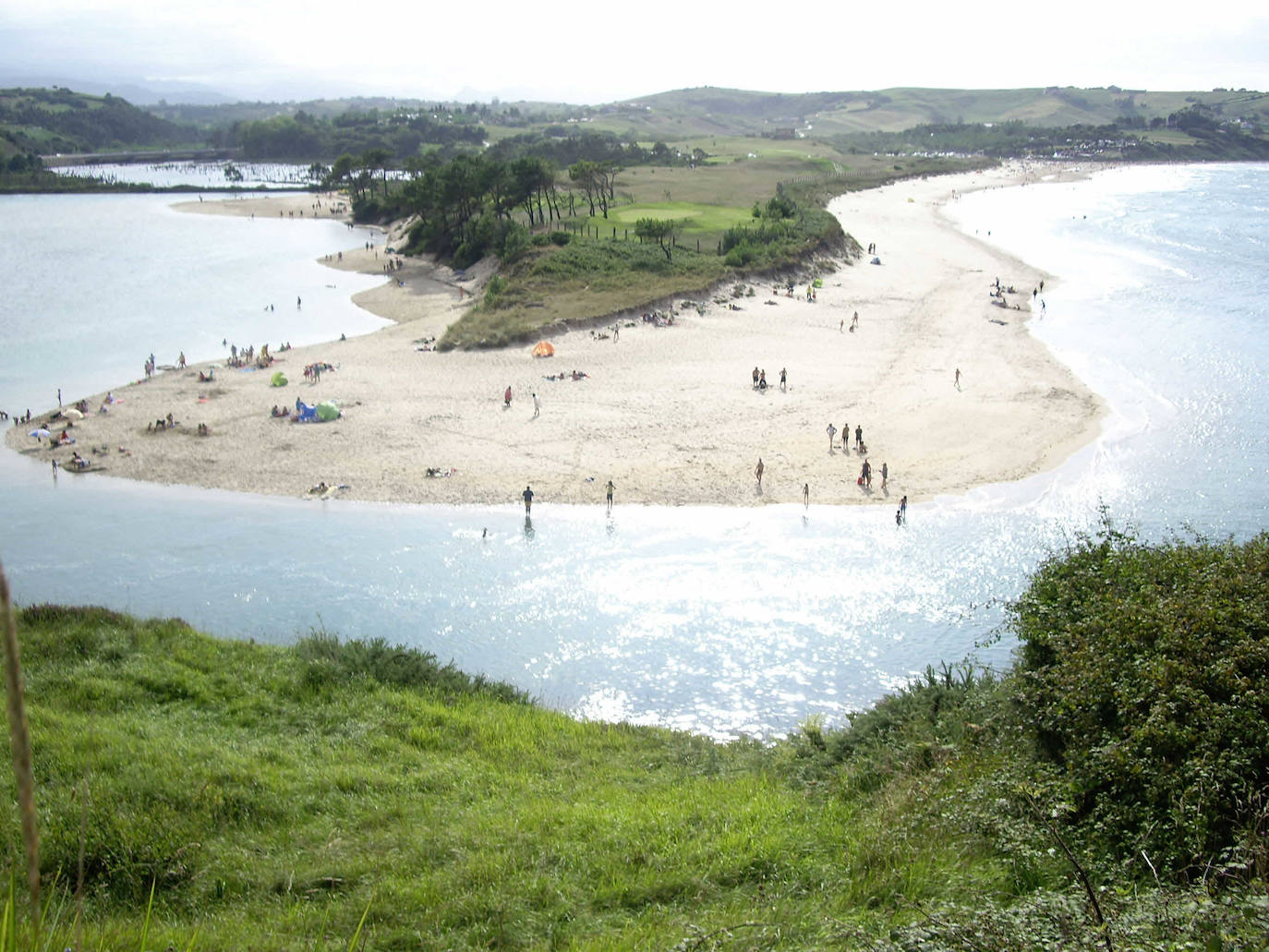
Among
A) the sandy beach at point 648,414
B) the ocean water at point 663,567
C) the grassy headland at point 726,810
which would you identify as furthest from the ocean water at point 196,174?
the grassy headland at point 726,810

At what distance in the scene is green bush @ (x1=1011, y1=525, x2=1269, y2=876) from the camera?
26.9ft

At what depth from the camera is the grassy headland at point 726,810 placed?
7652mm

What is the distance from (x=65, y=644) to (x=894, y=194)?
4370 inches

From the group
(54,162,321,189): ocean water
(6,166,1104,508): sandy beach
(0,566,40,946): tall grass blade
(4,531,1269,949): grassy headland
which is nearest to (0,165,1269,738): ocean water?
(6,166,1104,508): sandy beach

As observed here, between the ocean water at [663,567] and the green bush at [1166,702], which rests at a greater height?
the green bush at [1166,702]

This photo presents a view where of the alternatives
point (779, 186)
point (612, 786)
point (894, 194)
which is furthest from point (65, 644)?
point (894, 194)

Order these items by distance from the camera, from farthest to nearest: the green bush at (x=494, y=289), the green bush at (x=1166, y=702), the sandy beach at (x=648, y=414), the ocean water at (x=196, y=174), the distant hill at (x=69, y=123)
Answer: the distant hill at (x=69, y=123) < the ocean water at (x=196, y=174) < the green bush at (x=494, y=289) < the sandy beach at (x=648, y=414) < the green bush at (x=1166, y=702)

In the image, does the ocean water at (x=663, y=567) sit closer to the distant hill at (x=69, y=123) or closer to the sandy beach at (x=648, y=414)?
the sandy beach at (x=648, y=414)

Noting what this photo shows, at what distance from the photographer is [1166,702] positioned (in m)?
9.12

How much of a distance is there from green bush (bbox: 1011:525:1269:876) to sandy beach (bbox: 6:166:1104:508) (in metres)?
14.6

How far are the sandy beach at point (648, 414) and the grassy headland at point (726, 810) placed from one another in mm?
13463

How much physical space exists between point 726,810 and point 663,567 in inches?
476

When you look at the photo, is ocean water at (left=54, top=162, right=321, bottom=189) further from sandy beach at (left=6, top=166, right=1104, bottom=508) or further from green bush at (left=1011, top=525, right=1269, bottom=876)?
green bush at (left=1011, top=525, right=1269, bottom=876)

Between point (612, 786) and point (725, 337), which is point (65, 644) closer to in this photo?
point (612, 786)
